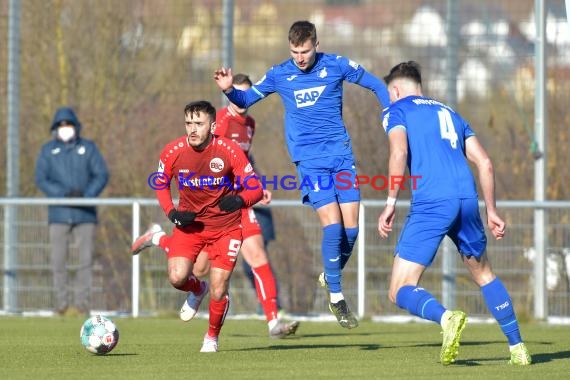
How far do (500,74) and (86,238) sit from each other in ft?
19.6

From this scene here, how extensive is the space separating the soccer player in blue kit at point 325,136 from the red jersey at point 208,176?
87 centimetres

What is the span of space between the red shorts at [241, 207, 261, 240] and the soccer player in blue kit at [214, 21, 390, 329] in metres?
0.81

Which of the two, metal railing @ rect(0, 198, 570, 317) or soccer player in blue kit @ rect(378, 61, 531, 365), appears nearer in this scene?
soccer player in blue kit @ rect(378, 61, 531, 365)

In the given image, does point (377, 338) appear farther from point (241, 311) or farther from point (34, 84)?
point (34, 84)

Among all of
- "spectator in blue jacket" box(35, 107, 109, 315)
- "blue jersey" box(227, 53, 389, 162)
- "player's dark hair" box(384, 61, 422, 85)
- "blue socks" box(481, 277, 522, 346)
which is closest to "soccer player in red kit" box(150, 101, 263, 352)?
"blue jersey" box(227, 53, 389, 162)

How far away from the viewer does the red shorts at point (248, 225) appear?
11.8 meters

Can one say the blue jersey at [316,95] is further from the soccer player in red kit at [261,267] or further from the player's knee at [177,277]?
the player's knee at [177,277]

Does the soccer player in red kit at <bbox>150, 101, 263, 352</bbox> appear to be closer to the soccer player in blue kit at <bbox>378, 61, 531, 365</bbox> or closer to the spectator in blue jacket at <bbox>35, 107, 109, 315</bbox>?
the soccer player in blue kit at <bbox>378, 61, 531, 365</bbox>

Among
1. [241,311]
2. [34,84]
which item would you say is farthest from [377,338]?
[34,84]

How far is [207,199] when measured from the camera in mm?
10391

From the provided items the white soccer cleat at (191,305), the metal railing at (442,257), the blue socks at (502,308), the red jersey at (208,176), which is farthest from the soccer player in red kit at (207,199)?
the metal railing at (442,257)

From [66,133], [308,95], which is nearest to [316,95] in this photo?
[308,95]

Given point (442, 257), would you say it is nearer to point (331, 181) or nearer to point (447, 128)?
point (331, 181)

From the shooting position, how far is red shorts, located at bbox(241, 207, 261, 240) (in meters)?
11.8
